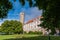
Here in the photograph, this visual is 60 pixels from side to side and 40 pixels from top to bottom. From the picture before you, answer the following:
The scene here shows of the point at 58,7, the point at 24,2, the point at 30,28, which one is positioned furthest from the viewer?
the point at 30,28

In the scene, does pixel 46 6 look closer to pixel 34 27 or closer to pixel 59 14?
pixel 59 14

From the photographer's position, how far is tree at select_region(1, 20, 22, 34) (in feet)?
271

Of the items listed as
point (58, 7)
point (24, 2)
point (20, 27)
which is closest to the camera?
point (24, 2)

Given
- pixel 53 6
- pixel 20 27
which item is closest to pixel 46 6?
pixel 53 6

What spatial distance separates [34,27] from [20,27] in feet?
23.8

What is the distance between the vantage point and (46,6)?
12.2 meters

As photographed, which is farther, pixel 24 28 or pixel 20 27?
pixel 24 28

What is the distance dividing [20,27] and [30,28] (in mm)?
6466

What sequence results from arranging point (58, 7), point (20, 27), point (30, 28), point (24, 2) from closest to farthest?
point (24, 2), point (58, 7), point (20, 27), point (30, 28)

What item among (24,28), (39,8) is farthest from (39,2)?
(24,28)

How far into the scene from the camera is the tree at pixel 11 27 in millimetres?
82625

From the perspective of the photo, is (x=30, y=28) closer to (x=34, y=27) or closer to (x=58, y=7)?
(x=34, y=27)

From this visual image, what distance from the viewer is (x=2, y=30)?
84.4 m

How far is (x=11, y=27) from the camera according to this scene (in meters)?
83.8
